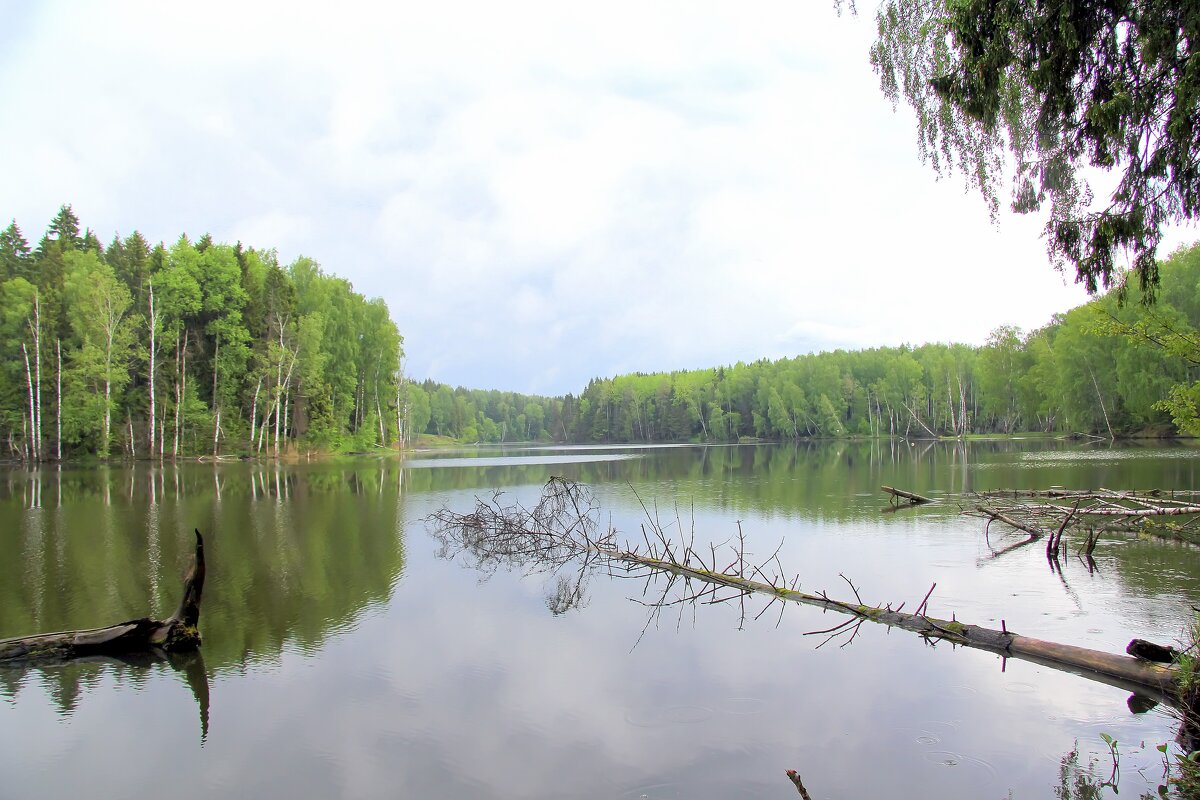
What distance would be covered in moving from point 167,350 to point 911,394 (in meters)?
86.3

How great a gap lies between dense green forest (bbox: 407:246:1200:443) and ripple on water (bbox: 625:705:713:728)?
33.3 meters

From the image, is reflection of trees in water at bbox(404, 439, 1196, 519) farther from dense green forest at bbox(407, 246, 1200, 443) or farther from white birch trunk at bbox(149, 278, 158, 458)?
white birch trunk at bbox(149, 278, 158, 458)

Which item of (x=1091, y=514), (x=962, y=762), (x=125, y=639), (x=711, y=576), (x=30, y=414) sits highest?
(x=30, y=414)

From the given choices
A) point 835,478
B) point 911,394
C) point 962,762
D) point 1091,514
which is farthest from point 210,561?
point 911,394

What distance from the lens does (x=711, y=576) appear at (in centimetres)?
1223

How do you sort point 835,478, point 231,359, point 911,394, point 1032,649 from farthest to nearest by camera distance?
point 911,394, point 231,359, point 835,478, point 1032,649

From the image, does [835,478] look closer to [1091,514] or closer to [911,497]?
[911,497]

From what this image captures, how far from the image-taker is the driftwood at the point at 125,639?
27.4ft

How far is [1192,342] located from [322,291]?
55729 mm

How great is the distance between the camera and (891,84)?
27.1 ft

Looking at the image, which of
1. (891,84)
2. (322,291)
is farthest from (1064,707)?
(322,291)

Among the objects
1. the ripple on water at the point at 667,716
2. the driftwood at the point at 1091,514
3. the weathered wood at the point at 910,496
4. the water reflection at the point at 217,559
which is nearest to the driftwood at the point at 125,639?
the water reflection at the point at 217,559

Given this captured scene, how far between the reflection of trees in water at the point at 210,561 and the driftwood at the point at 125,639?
24 cm

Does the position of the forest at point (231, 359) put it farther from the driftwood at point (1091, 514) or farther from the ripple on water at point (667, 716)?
the ripple on water at point (667, 716)
